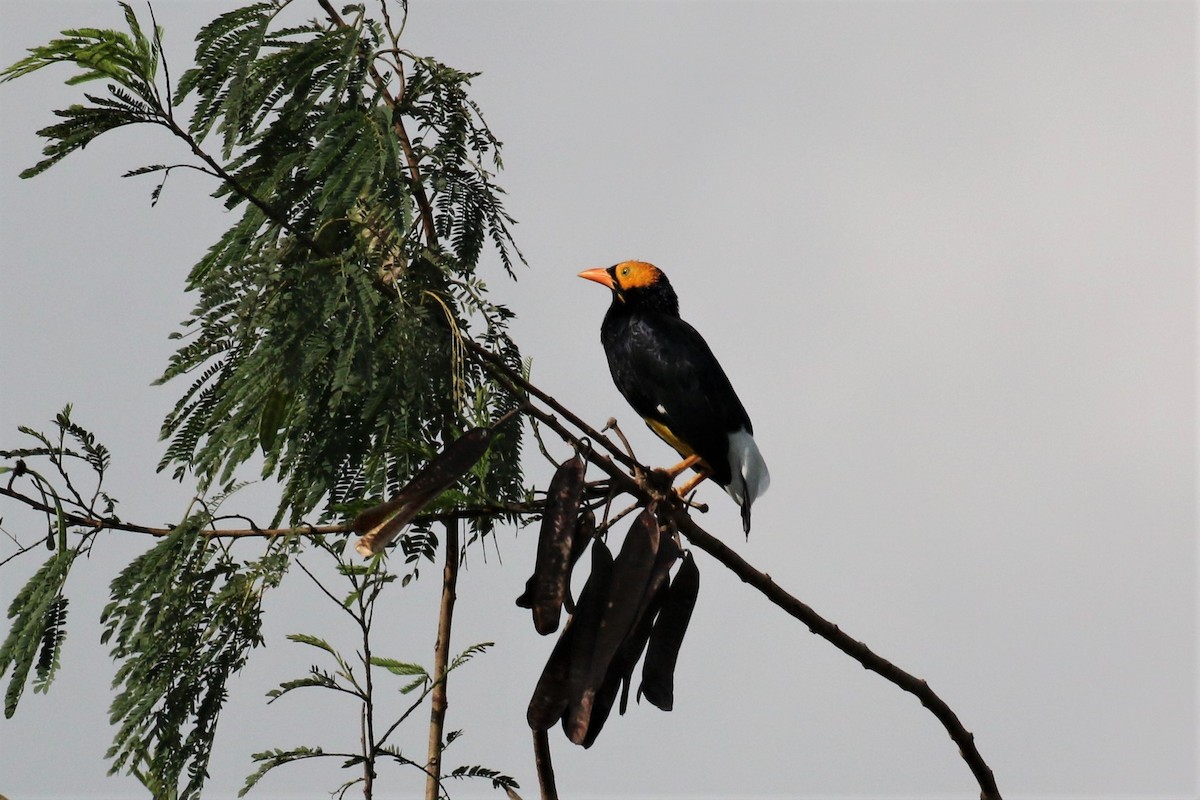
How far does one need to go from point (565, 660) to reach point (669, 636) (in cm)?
31

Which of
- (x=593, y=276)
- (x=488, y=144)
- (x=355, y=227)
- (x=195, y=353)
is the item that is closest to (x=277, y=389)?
(x=195, y=353)

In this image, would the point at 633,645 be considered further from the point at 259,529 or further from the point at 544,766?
the point at 259,529

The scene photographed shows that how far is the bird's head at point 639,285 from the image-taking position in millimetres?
6344

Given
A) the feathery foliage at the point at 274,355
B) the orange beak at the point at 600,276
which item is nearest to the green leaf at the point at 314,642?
the feathery foliage at the point at 274,355

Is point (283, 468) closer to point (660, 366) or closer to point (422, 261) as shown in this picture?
point (422, 261)

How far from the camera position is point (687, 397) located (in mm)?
5332

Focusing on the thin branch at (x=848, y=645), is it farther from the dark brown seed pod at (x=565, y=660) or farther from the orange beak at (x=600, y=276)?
the orange beak at (x=600, y=276)

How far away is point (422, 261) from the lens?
301 cm

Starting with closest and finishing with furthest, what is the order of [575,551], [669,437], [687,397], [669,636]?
[575,551] < [669,636] < [687,397] < [669,437]

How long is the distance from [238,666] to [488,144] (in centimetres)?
158

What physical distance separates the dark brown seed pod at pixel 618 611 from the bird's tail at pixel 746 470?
2.49 m

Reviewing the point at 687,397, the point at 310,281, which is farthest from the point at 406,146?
the point at 687,397

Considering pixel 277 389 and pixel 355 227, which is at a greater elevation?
pixel 355 227

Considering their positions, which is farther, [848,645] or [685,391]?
[685,391]
